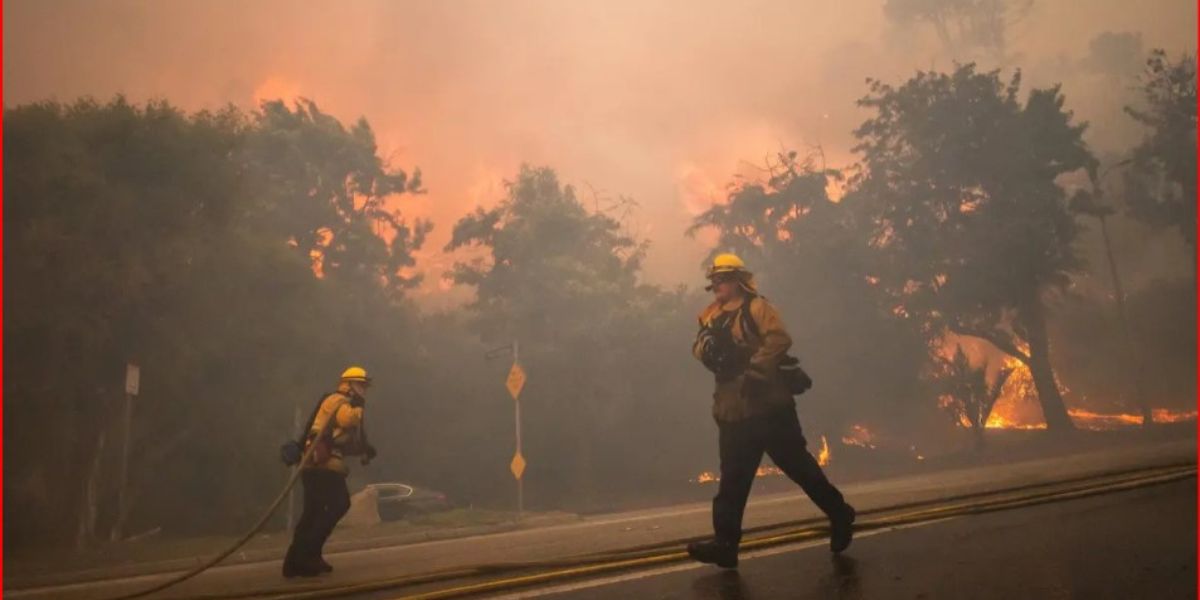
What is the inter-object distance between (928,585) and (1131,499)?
356cm

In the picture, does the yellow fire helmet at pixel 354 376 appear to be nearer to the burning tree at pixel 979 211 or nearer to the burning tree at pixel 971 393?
the burning tree at pixel 971 393

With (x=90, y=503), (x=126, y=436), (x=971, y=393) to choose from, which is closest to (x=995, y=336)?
(x=971, y=393)

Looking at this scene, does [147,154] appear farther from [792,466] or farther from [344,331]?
[792,466]

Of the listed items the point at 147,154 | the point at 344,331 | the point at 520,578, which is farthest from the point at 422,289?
the point at 520,578

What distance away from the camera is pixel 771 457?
13.7ft

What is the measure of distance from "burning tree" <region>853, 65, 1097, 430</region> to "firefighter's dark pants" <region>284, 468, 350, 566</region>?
30106 mm

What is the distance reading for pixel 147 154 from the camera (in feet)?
53.6

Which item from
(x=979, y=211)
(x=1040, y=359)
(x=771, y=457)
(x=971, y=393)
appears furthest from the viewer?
(x=979, y=211)

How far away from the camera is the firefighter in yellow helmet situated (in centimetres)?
611

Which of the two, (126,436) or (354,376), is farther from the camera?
(126,436)

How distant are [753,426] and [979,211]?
3214cm

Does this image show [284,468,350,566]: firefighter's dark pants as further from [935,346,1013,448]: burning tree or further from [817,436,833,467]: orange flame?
[817,436,833,467]: orange flame

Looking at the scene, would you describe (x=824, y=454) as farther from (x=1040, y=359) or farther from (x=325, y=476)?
(x=325, y=476)

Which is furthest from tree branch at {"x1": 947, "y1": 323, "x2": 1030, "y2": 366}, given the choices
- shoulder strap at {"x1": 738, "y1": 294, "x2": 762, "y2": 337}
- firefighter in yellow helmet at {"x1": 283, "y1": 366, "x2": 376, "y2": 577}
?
shoulder strap at {"x1": 738, "y1": 294, "x2": 762, "y2": 337}
